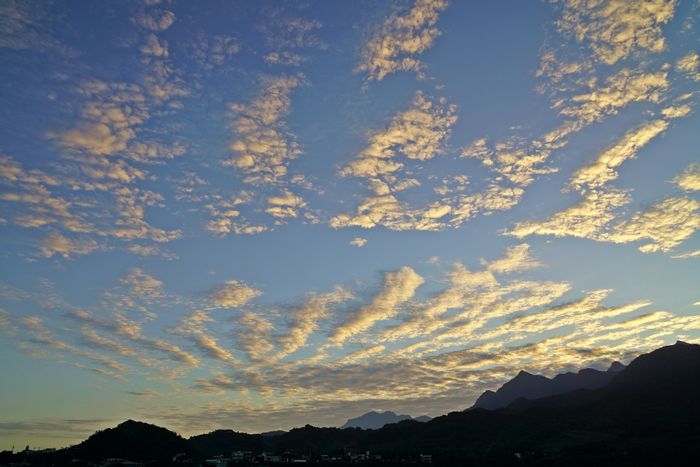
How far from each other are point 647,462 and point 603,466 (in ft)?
49.5

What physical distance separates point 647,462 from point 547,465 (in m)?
37.4

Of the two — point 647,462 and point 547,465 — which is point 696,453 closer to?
point 647,462

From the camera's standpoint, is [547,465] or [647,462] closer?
[647,462]

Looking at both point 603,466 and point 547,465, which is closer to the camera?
point 603,466

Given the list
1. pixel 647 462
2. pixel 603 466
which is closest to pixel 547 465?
pixel 603 466

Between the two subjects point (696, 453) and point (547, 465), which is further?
point (547, 465)

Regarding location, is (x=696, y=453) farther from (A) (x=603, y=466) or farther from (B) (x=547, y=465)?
(B) (x=547, y=465)

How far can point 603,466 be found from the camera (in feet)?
603

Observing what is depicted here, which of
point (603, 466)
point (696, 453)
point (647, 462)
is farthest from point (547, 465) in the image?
point (696, 453)

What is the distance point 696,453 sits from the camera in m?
175

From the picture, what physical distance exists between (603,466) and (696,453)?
31797mm

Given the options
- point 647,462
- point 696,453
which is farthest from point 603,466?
point 696,453

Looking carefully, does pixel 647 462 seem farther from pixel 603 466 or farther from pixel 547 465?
pixel 547 465

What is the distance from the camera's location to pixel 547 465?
199m
